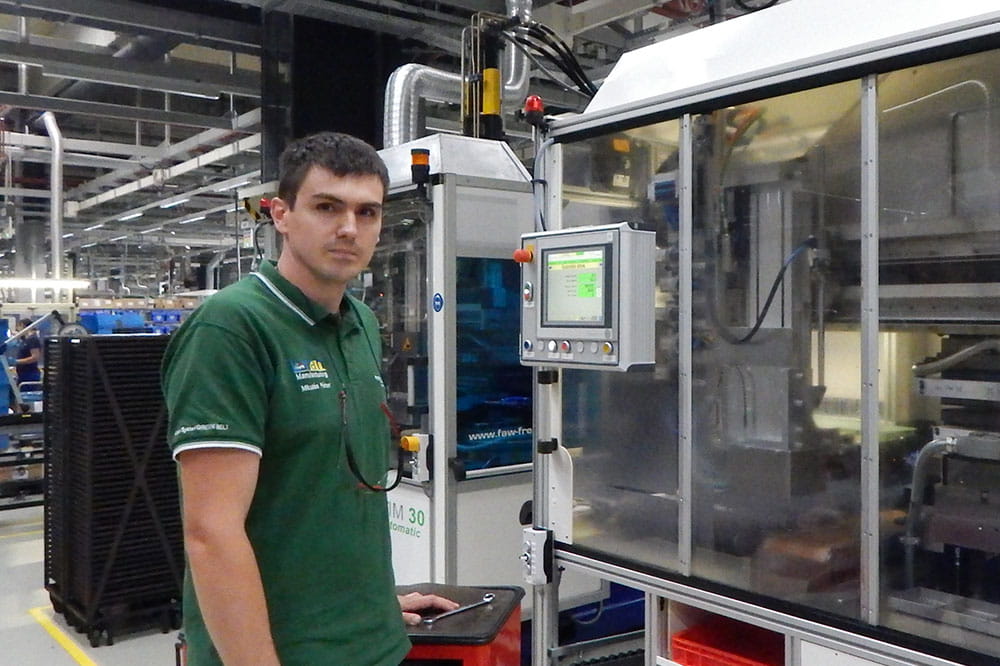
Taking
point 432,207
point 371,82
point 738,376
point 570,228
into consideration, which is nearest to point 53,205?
point 371,82

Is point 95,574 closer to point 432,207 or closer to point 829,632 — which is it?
point 432,207

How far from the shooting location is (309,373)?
136cm

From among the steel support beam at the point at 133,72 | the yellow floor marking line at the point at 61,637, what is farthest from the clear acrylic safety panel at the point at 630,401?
the steel support beam at the point at 133,72

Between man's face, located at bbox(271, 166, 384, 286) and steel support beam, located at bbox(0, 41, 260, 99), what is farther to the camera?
steel support beam, located at bbox(0, 41, 260, 99)

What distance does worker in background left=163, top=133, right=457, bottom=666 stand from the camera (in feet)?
3.98

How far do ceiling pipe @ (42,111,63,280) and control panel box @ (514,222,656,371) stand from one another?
16.4 ft

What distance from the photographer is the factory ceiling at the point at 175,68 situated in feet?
12.9

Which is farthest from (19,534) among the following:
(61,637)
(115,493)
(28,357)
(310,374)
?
(310,374)

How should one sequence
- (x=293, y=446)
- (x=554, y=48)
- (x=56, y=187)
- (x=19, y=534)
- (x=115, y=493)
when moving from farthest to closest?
(x=56, y=187), (x=19, y=534), (x=115, y=493), (x=554, y=48), (x=293, y=446)

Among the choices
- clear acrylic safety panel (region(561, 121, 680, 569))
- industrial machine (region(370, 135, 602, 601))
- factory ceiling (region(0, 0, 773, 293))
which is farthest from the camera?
factory ceiling (region(0, 0, 773, 293))

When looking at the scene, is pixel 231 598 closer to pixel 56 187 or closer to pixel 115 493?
pixel 115 493

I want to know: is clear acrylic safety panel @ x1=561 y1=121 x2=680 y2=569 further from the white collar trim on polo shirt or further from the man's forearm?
the man's forearm

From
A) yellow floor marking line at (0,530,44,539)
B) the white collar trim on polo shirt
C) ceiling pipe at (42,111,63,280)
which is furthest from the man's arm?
ceiling pipe at (42,111,63,280)

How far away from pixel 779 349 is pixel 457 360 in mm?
1162
